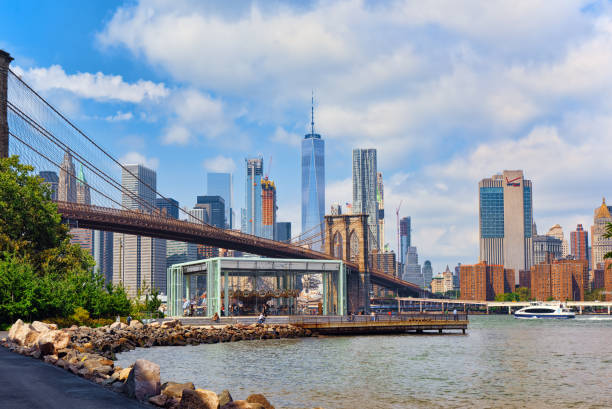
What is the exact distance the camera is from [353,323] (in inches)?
2370

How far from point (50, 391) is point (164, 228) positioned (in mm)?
63784

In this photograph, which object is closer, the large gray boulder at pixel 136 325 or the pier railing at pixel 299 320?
the large gray boulder at pixel 136 325

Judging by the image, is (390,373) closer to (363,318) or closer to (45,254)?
(363,318)

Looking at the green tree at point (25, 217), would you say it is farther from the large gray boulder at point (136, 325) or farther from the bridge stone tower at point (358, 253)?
the bridge stone tower at point (358, 253)

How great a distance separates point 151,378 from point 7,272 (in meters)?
27.1

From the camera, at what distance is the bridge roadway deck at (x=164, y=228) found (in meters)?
68.8

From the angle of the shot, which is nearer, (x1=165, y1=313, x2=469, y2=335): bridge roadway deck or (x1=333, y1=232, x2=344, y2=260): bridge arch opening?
(x1=165, y1=313, x2=469, y2=335): bridge roadway deck

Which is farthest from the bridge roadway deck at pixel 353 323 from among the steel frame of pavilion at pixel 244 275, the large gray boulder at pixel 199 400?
the large gray boulder at pixel 199 400

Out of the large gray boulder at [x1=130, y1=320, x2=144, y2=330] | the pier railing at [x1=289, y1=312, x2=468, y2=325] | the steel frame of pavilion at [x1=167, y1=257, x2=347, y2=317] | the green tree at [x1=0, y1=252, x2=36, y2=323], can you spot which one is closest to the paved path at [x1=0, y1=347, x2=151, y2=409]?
the green tree at [x1=0, y1=252, x2=36, y2=323]

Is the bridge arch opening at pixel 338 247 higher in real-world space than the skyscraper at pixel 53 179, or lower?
lower

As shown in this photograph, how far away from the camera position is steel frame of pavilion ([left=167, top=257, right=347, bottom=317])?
61.2 meters

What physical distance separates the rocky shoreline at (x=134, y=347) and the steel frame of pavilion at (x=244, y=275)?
25.9ft

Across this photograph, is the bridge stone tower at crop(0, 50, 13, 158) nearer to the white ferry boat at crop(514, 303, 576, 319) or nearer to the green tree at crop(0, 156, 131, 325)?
the green tree at crop(0, 156, 131, 325)

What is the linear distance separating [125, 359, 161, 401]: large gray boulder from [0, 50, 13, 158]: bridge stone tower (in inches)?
1866
